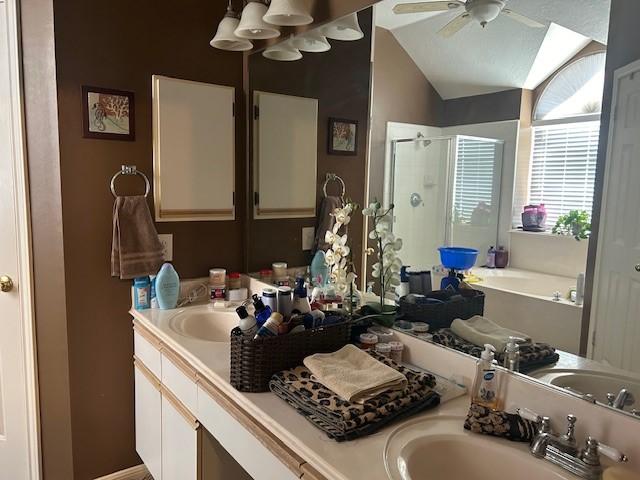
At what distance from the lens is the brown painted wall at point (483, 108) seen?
4.22 feet

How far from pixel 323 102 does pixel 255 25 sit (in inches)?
16.8

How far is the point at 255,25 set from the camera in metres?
1.80

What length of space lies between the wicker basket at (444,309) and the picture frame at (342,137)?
0.64 m

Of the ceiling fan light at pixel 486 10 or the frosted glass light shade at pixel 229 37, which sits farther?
the frosted glass light shade at pixel 229 37

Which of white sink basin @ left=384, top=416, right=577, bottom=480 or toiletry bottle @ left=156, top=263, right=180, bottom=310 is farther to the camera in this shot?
toiletry bottle @ left=156, top=263, right=180, bottom=310

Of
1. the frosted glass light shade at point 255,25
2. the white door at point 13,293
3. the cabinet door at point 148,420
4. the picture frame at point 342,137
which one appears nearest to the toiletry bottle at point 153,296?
the cabinet door at point 148,420

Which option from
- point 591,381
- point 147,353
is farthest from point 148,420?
point 591,381

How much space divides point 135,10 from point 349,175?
111 centimetres

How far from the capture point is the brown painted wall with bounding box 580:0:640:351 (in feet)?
3.45

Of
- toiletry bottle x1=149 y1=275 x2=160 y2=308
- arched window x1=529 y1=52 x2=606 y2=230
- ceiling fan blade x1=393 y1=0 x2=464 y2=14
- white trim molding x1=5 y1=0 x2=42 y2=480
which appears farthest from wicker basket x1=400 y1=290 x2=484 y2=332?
white trim molding x1=5 y1=0 x2=42 y2=480

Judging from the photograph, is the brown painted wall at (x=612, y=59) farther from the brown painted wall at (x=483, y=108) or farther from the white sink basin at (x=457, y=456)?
the white sink basin at (x=457, y=456)

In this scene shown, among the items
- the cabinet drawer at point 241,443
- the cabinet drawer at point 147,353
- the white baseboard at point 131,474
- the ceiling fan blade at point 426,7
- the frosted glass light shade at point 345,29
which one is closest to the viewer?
the cabinet drawer at point 241,443

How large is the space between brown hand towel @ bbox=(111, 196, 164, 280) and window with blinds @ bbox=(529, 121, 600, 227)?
152 cm

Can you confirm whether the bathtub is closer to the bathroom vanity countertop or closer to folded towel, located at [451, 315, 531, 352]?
folded towel, located at [451, 315, 531, 352]
